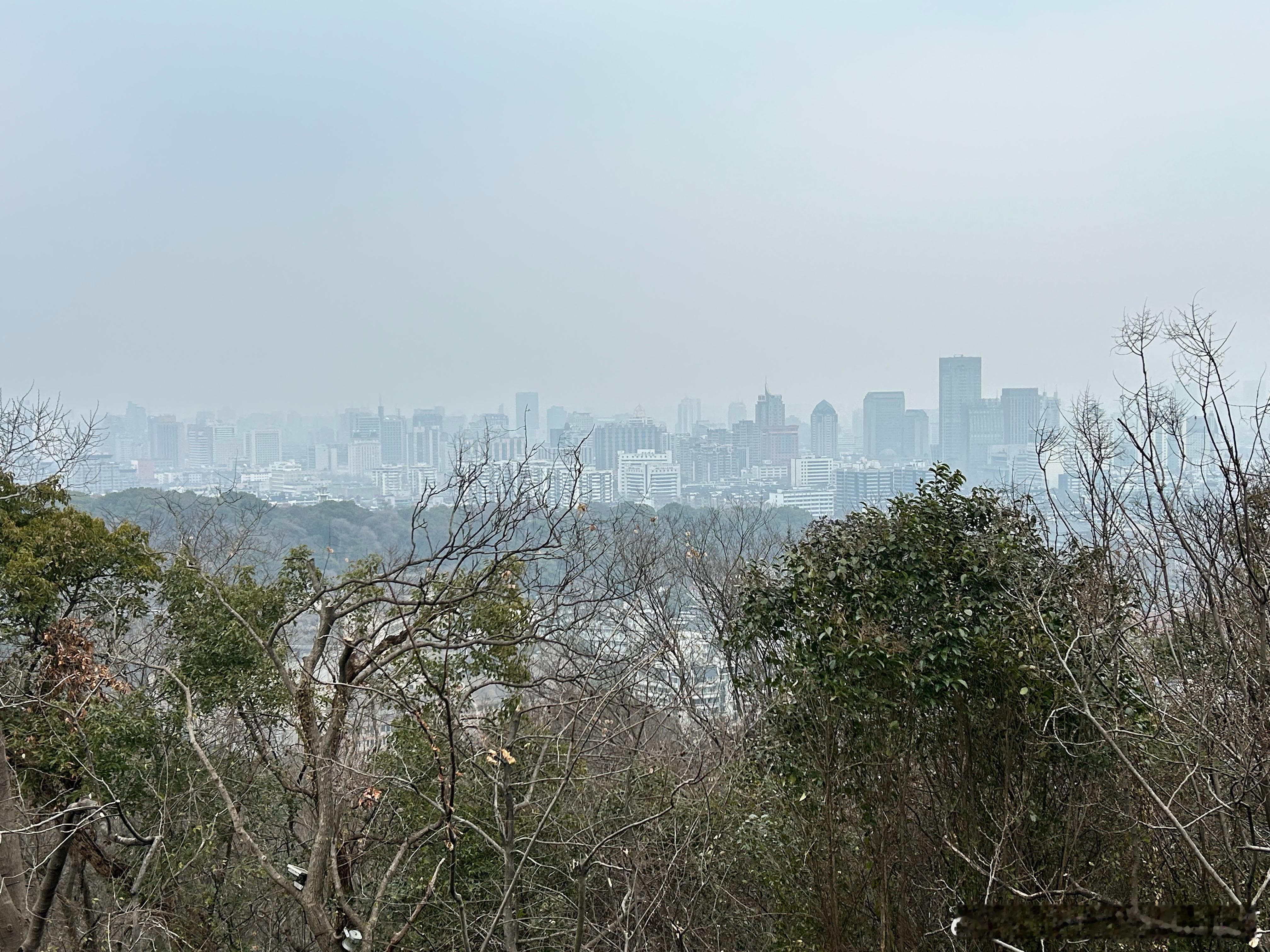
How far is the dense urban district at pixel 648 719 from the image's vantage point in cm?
415

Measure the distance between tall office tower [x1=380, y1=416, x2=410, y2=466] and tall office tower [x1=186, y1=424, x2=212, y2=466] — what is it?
5.09 m

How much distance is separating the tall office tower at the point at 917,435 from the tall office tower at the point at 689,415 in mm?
8917

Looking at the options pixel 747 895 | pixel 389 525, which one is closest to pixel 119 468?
pixel 389 525

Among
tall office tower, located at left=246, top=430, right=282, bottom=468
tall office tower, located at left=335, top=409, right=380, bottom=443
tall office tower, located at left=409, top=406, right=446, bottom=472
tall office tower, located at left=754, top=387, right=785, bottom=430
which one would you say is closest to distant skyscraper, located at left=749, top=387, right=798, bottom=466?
tall office tower, located at left=754, top=387, right=785, bottom=430

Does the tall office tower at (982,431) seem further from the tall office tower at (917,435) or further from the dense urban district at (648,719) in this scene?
the dense urban district at (648,719)

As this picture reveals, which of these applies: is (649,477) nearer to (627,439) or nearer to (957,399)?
(627,439)

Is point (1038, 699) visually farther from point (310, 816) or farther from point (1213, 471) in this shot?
point (310, 816)

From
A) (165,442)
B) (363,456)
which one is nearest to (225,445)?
(165,442)

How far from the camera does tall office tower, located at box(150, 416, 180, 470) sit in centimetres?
2483

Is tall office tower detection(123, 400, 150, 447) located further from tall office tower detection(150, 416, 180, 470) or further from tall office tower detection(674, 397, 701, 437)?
tall office tower detection(674, 397, 701, 437)

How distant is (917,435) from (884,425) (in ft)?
6.51

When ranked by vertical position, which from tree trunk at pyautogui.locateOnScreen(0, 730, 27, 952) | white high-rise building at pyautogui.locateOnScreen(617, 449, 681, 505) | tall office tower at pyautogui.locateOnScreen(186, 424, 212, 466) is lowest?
tree trunk at pyautogui.locateOnScreen(0, 730, 27, 952)

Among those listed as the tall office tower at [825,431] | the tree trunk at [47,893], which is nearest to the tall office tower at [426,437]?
the tree trunk at [47,893]

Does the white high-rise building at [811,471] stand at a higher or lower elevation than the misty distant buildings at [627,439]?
lower
